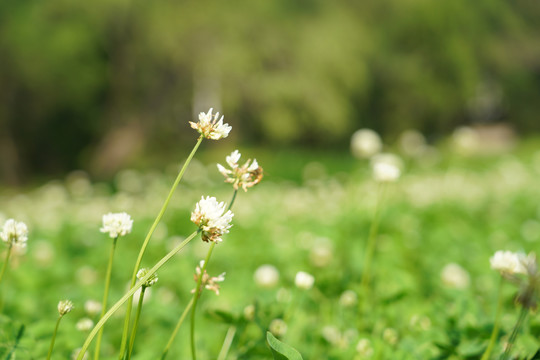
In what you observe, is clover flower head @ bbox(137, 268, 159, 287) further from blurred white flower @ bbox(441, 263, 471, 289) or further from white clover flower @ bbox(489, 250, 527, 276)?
blurred white flower @ bbox(441, 263, 471, 289)

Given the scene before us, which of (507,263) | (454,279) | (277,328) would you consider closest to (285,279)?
(454,279)

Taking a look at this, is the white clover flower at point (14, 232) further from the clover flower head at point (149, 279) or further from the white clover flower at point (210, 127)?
the white clover flower at point (210, 127)

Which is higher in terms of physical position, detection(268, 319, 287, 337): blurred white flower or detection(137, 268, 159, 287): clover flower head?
detection(137, 268, 159, 287): clover flower head

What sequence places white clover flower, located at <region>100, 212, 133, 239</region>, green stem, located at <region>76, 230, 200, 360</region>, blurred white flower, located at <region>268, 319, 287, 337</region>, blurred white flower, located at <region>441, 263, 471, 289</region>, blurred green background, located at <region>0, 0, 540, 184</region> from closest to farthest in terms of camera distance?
green stem, located at <region>76, 230, 200, 360</region> < white clover flower, located at <region>100, 212, 133, 239</region> < blurred white flower, located at <region>268, 319, 287, 337</region> < blurred white flower, located at <region>441, 263, 471, 289</region> < blurred green background, located at <region>0, 0, 540, 184</region>

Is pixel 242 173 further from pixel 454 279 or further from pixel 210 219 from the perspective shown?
pixel 454 279

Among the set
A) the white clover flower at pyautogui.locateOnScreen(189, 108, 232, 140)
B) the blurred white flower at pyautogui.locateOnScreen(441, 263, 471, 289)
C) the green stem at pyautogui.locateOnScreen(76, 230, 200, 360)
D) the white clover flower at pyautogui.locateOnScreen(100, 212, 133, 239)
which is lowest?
the green stem at pyautogui.locateOnScreen(76, 230, 200, 360)

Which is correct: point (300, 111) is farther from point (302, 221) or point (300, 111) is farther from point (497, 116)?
point (497, 116)

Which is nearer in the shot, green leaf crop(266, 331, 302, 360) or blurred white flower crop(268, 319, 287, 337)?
green leaf crop(266, 331, 302, 360)

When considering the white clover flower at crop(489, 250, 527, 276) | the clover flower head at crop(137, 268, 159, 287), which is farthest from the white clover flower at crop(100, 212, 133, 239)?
the white clover flower at crop(489, 250, 527, 276)
